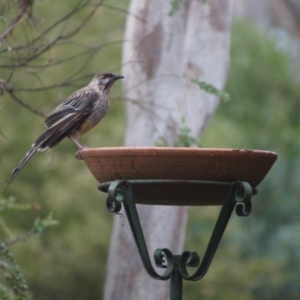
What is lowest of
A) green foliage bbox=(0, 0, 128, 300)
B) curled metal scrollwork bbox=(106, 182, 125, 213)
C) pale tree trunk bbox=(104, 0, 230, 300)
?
curled metal scrollwork bbox=(106, 182, 125, 213)

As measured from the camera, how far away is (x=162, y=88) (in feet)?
32.4

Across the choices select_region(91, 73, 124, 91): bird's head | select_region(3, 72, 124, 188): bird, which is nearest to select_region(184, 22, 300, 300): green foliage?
select_region(91, 73, 124, 91): bird's head

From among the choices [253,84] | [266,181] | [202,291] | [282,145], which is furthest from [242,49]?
[202,291]

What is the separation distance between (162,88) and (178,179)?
546 centimetres

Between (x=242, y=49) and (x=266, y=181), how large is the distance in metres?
5.88

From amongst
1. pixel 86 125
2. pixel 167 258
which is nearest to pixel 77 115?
pixel 86 125

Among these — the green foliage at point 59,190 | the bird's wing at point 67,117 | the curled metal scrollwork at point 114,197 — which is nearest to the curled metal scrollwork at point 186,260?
the curled metal scrollwork at point 114,197

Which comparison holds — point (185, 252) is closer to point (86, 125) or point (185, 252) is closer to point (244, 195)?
point (244, 195)

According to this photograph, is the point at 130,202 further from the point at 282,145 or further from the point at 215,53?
the point at 282,145

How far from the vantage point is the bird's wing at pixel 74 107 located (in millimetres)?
6066

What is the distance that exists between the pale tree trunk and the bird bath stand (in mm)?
4706

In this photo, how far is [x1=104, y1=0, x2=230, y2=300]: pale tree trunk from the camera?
31.8 ft

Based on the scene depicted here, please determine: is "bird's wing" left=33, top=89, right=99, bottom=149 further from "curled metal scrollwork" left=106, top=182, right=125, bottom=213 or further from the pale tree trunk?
the pale tree trunk

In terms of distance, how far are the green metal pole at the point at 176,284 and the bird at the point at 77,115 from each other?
119 centimetres
